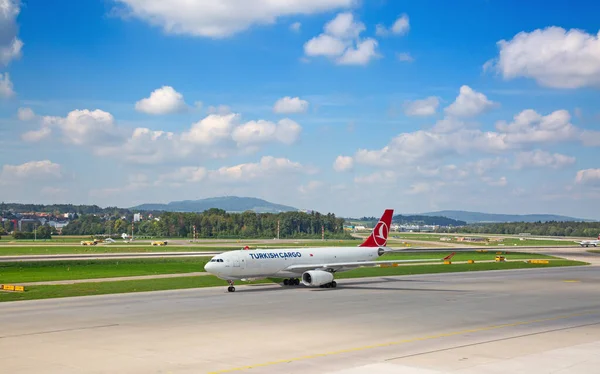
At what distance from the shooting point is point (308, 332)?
32.5 metres

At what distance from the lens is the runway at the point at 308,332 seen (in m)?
24.7

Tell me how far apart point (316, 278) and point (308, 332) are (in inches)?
839

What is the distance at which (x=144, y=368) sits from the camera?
24.0 m

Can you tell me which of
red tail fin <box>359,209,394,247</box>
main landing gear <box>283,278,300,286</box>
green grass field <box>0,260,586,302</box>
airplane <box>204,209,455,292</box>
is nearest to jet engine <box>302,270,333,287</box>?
airplane <box>204,209,455,292</box>

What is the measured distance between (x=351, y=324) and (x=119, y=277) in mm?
35794

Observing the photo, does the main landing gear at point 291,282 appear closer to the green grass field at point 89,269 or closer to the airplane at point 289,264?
the airplane at point 289,264

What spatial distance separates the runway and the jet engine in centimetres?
71

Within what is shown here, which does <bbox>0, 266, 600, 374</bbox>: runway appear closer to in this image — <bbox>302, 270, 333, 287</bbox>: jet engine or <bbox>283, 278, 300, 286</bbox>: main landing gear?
<bbox>302, 270, 333, 287</bbox>: jet engine

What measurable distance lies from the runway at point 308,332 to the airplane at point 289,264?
4.36 feet

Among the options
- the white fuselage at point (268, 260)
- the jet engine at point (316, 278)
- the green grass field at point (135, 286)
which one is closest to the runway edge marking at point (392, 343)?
the jet engine at point (316, 278)

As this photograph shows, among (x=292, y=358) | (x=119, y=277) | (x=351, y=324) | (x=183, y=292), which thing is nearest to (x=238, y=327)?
(x=351, y=324)

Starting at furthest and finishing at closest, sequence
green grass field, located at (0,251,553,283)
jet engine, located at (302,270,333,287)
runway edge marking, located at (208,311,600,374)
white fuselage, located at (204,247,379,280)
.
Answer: green grass field, located at (0,251,553,283), jet engine, located at (302,270,333,287), white fuselage, located at (204,247,379,280), runway edge marking, located at (208,311,600,374)

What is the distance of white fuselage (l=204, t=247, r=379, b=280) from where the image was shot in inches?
2016

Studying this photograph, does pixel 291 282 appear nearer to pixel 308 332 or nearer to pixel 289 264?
pixel 289 264
